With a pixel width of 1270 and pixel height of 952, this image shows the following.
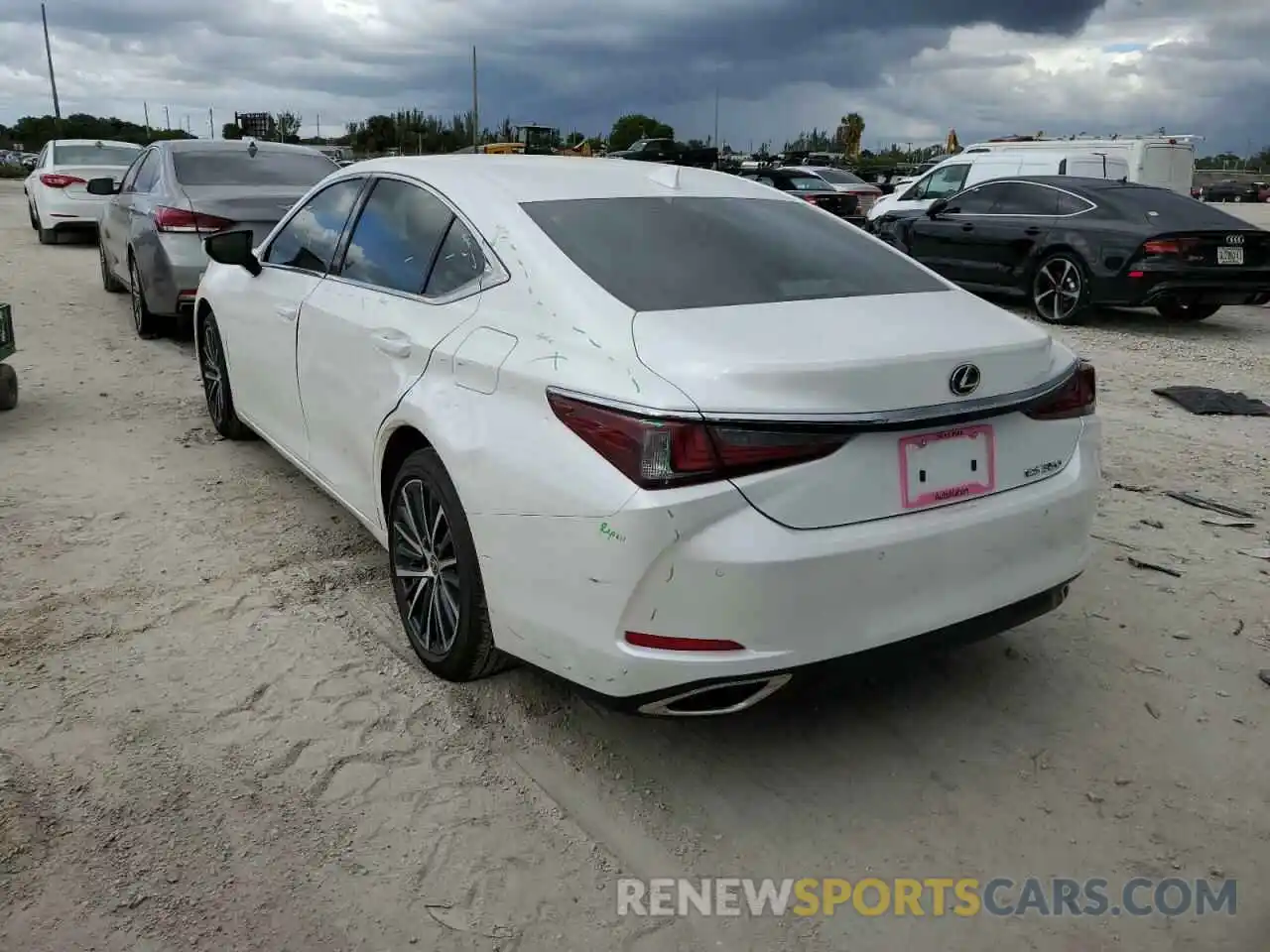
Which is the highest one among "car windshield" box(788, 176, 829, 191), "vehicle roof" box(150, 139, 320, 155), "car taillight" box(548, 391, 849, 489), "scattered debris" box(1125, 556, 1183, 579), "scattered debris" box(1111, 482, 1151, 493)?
"vehicle roof" box(150, 139, 320, 155)

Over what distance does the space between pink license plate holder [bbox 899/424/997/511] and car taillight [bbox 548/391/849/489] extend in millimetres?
268

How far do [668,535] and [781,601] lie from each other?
1.03ft

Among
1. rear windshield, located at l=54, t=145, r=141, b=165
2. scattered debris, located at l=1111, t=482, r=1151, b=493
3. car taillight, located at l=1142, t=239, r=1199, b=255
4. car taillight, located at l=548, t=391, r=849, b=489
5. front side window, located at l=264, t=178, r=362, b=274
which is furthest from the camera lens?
rear windshield, located at l=54, t=145, r=141, b=165

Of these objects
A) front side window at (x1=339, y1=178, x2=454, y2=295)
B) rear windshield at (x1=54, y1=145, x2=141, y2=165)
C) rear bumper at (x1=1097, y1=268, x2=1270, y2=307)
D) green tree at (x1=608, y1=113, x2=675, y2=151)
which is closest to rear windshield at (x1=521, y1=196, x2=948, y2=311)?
front side window at (x1=339, y1=178, x2=454, y2=295)

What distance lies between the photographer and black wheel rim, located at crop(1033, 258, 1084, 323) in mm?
10594

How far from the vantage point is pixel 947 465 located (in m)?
2.69

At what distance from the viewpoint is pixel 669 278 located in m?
3.02

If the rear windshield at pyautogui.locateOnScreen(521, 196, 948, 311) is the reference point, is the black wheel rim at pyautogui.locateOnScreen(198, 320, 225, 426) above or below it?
below

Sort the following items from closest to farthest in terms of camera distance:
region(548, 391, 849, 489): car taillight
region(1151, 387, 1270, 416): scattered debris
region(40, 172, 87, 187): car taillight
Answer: region(548, 391, 849, 489): car taillight, region(1151, 387, 1270, 416): scattered debris, region(40, 172, 87, 187): car taillight

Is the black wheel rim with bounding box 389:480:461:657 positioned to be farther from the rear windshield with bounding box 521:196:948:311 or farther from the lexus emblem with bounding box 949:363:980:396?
the lexus emblem with bounding box 949:363:980:396

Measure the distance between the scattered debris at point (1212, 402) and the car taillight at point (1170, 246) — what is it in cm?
278

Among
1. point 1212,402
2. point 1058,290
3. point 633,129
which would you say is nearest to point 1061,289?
point 1058,290

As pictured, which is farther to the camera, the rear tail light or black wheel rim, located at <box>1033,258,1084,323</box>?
black wheel rim, located at <box>1033,258,1084,323</box>

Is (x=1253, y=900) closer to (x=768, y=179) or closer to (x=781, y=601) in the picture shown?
(x=781, y=601)
